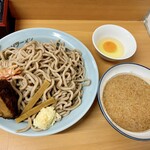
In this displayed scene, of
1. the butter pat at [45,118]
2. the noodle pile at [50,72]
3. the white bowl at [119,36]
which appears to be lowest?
the butter pat at [45,118]

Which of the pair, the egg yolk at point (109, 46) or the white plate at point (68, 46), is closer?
the white plate at point (68, 46)

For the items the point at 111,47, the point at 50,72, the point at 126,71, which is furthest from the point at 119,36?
the point at 50,72

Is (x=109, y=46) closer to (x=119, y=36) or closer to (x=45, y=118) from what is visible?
(x=119, y=36)

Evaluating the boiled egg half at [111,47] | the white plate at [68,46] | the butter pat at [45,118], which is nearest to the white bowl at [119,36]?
the boiled egg half at [111,47]

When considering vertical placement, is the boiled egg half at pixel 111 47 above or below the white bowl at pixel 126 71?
above

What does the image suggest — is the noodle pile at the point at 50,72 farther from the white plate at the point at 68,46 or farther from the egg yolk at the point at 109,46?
the egg yolk at the point at 109,46

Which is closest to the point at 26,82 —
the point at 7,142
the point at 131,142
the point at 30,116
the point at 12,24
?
the point at 30,116

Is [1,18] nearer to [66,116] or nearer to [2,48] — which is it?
[2,48]

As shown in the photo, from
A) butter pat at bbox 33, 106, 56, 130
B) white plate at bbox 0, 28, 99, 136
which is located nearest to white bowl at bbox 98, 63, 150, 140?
white plate at bbox 0, 28, 99, 136
